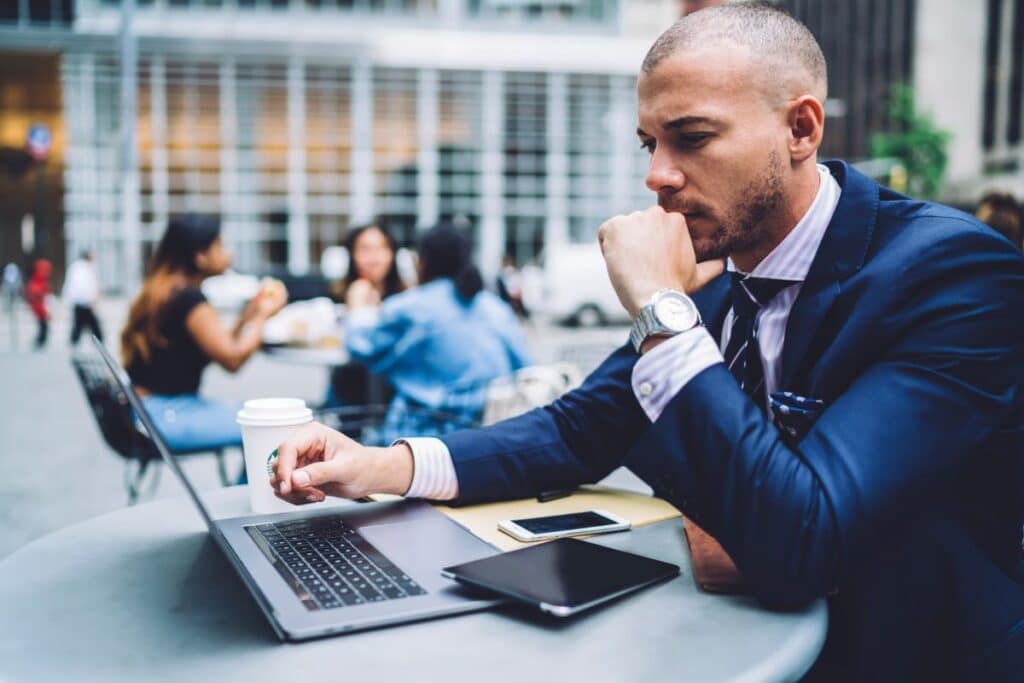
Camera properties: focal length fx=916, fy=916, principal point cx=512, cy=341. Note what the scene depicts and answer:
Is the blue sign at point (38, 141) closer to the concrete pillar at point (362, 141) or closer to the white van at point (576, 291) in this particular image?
the white van at point (576, 291)

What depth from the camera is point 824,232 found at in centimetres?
157

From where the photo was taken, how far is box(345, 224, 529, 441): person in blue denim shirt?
474cm

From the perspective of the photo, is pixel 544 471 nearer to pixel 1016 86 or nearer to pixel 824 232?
pixel 824 232

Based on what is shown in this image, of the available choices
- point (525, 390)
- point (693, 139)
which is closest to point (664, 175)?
point (693, 139)

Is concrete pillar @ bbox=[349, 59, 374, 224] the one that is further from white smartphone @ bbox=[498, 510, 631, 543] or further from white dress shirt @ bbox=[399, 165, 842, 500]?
white smartphone @ bbox=[498, 510, 631, 543]

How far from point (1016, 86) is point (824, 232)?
3785 centimetres

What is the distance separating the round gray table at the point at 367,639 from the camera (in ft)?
3.53

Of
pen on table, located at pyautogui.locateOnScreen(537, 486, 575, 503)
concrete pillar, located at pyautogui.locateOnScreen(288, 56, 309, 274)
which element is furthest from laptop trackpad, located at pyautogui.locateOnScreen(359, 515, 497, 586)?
concrete pillar, located at pyautogui.locateOnScreen(288, 56, 309, 274)

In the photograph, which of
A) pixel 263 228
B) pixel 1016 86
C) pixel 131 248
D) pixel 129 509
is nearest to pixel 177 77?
pixel 263 228

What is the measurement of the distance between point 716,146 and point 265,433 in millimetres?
979

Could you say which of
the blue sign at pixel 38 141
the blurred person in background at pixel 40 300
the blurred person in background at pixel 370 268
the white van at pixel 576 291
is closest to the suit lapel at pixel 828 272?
the blurred person in background at pixel 370 268

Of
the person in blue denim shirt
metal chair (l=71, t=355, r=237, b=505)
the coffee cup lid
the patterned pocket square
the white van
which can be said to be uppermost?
the patterned pocket square

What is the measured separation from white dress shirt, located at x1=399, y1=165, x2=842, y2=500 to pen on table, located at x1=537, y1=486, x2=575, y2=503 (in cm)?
18

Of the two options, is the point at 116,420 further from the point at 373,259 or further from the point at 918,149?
the point at 918,149
